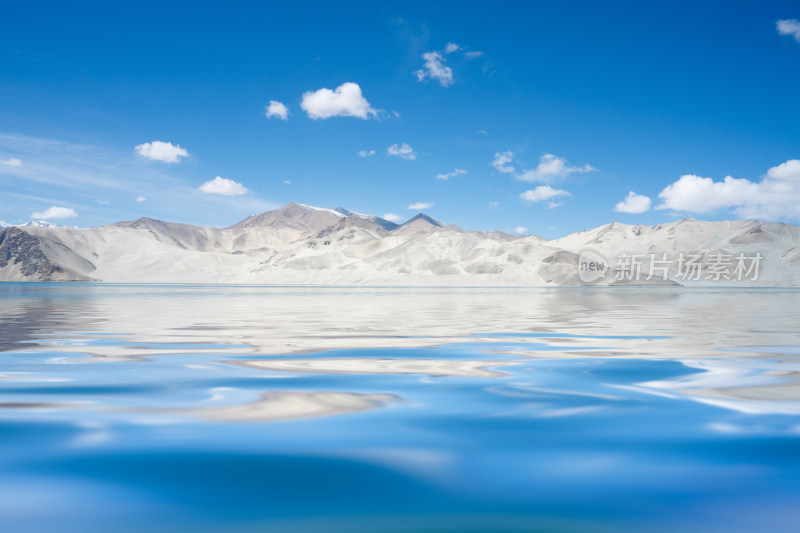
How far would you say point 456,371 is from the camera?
6.21 meters

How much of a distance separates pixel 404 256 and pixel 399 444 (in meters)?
108

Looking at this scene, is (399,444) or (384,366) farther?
(384,366)

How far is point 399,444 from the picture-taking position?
133 inches

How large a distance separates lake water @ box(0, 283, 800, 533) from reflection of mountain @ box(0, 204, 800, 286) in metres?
91.0

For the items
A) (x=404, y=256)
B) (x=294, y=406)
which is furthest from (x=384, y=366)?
(x=404, y=256)

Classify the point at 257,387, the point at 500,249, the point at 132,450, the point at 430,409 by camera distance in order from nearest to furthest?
the point at 132,450, the point at 430,409, the point at 257,387, the point at 500,249

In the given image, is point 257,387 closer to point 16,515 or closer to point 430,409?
point 430,409

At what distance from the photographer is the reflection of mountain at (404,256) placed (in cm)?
10125

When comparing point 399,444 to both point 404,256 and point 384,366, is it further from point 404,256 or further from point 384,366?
point 404,256

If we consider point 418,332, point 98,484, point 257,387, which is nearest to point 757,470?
point 98,484

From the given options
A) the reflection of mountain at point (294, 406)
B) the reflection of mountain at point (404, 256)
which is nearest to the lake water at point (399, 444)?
the reflection of mountain at point (294, 406)

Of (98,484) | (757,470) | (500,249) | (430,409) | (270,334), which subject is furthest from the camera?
(500,249)

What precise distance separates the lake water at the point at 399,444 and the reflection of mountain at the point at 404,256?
90980 mm

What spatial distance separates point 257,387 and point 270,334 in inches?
223
